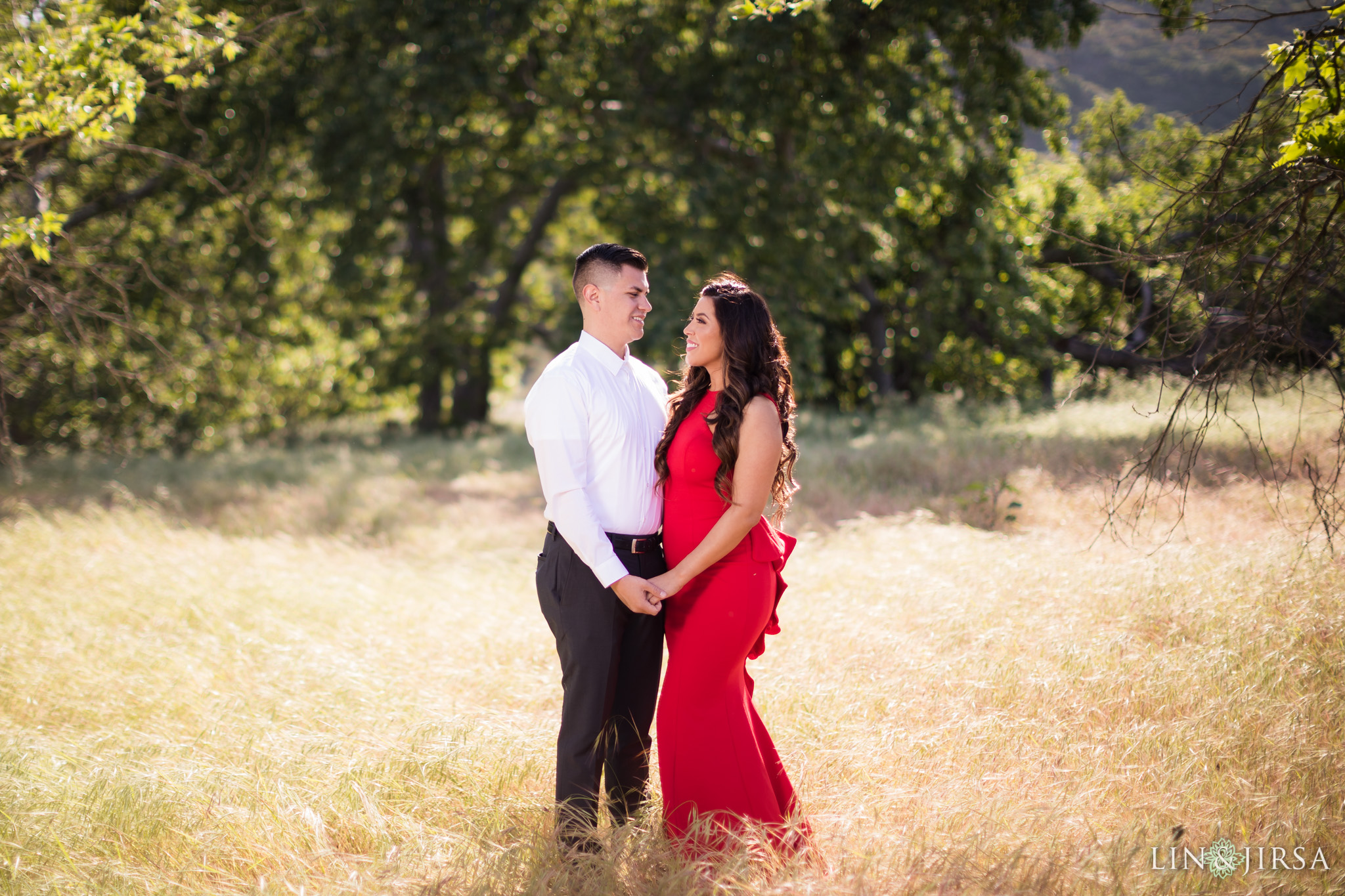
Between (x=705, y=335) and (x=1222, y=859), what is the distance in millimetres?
2719

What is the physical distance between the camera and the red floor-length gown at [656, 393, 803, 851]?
3135 millimetres

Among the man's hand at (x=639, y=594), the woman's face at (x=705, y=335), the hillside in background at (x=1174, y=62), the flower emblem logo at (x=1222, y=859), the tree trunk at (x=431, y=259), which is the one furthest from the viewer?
the tree trunk at (x=431, y=259)

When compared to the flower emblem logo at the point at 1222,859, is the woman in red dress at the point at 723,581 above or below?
above

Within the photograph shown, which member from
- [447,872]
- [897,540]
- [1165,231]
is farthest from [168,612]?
[1165,231]

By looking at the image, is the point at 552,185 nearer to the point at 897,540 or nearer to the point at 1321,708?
the point at 897,540

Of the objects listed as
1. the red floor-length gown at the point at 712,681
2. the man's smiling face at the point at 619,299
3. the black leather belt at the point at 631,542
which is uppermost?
the man's smiling face at the point at 619,299

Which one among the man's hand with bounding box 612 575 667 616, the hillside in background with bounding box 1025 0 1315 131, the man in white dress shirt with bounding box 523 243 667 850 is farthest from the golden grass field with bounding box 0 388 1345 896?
the hillside in background with bounding box 1025 0 1315 131

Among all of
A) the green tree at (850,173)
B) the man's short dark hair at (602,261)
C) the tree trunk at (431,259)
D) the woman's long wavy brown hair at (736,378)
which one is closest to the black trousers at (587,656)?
the woman's long wavy brown hair at (736,378)

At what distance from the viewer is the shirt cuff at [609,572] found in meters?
3.05

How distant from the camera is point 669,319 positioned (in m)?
13.7

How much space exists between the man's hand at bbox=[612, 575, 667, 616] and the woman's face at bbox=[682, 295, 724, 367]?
36.2 inches

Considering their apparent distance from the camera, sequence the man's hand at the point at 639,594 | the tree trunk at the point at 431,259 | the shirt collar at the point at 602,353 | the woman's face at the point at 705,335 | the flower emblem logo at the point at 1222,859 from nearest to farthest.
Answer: the flower emblem logo at the point at 1222,859 < the man's hand at the point at 639,594 < the woman's face at the point at 705,335 < the shirt collar at the point at 602,353 < the tree trunk at the point at 431,259

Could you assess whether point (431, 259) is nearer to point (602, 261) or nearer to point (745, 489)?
point (602, 261)

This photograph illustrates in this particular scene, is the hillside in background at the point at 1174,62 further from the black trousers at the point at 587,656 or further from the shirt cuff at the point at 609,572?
the black trousers at the point at 587,656
